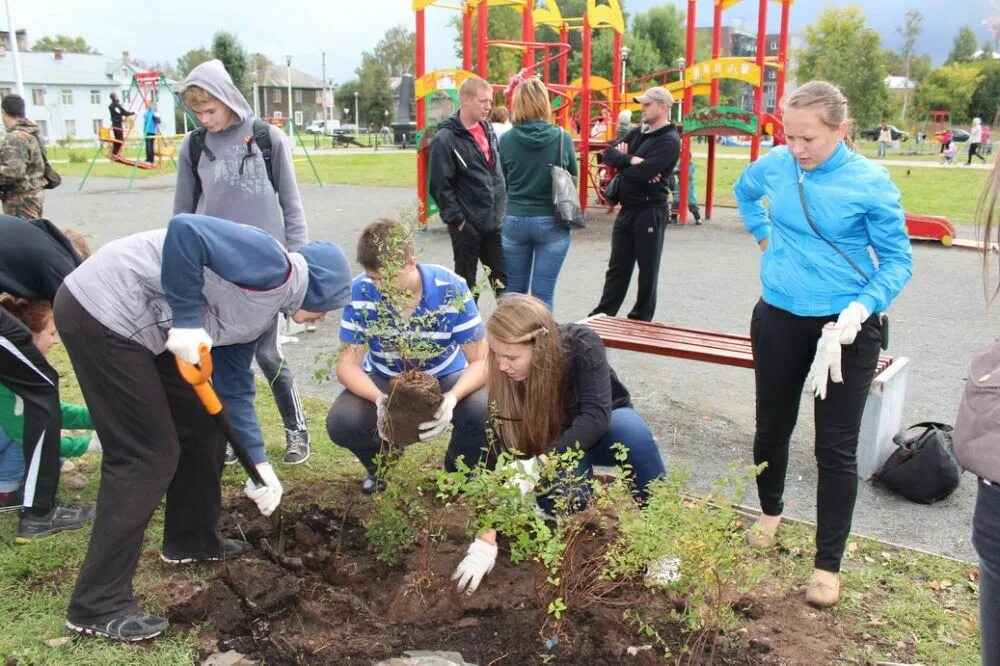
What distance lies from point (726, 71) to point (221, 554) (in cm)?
990

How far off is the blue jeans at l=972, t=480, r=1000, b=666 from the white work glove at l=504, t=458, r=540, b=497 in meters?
1.13

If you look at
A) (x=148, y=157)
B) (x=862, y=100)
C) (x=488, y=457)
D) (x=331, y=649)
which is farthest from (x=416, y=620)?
(x=862, y=100)

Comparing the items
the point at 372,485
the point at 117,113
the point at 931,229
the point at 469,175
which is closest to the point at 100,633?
the point at 372,485

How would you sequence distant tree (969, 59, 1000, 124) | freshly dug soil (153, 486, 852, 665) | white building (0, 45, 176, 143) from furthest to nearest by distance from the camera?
white building (0, 45, 176, 143) < distant tree (969, 59, 1000, 124) < freshly dug soil (153, 486, 852, 665)

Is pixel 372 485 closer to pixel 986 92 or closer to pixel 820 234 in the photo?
pixel 820 234

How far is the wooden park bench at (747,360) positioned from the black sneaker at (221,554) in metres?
2.11

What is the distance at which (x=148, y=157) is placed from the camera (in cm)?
1978

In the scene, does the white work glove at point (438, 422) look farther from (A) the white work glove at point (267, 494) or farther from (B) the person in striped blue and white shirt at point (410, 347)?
(A) the white work glove at point (267, 494)

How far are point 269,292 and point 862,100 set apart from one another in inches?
1546

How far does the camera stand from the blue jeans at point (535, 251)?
539 cm

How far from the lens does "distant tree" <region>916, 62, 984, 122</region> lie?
52.3m

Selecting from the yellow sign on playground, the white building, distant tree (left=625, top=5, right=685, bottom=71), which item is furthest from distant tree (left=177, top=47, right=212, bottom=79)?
the yellow sign on playground

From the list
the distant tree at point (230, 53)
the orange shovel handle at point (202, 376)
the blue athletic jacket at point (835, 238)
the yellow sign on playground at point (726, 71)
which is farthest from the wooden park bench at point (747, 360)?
the distant tree at point (230, 53)

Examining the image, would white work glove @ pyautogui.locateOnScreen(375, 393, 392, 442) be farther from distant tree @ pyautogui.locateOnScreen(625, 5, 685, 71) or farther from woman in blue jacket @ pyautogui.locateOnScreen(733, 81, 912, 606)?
distant tree @ pyautogui.locateOnScreen(625, 5, 685, 71)
